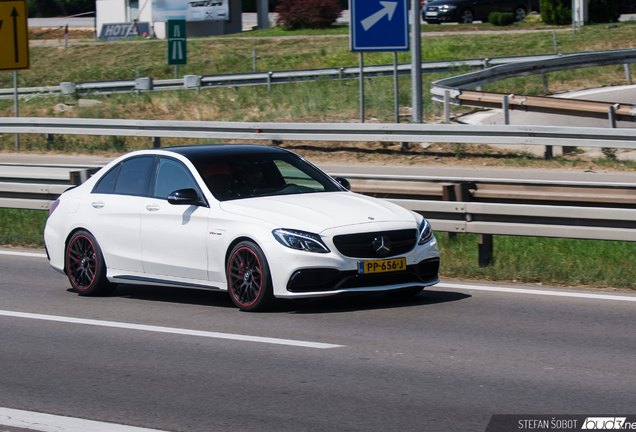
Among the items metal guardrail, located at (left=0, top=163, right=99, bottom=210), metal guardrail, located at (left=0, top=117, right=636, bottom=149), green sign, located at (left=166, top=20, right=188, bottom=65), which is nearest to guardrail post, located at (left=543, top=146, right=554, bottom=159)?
metal guardrail, located at (left=0, top=117, right=636, bottom=149)

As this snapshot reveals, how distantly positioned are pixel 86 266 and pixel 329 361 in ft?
12.5

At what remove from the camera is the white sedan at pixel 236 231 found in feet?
26.2

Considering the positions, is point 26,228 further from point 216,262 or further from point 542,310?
point 542,310

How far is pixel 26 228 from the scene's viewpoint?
14609mm

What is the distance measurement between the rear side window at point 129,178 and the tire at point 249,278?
149cm

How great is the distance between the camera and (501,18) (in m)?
46.3

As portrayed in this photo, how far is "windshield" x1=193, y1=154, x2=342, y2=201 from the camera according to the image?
880 centimetres

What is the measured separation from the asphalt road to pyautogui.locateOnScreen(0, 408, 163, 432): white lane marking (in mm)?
88

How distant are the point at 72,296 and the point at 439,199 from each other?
161 inches

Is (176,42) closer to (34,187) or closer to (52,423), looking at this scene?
(34,187)

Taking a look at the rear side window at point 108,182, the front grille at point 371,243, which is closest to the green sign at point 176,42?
the rear side window at point 108,182

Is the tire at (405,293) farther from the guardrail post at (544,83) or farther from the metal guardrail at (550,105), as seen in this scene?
the guardrail post at (544,83)

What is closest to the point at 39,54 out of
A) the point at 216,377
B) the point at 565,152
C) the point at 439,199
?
the point at 565,152

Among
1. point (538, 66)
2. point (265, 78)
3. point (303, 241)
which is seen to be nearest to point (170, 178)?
point (303, 241)
